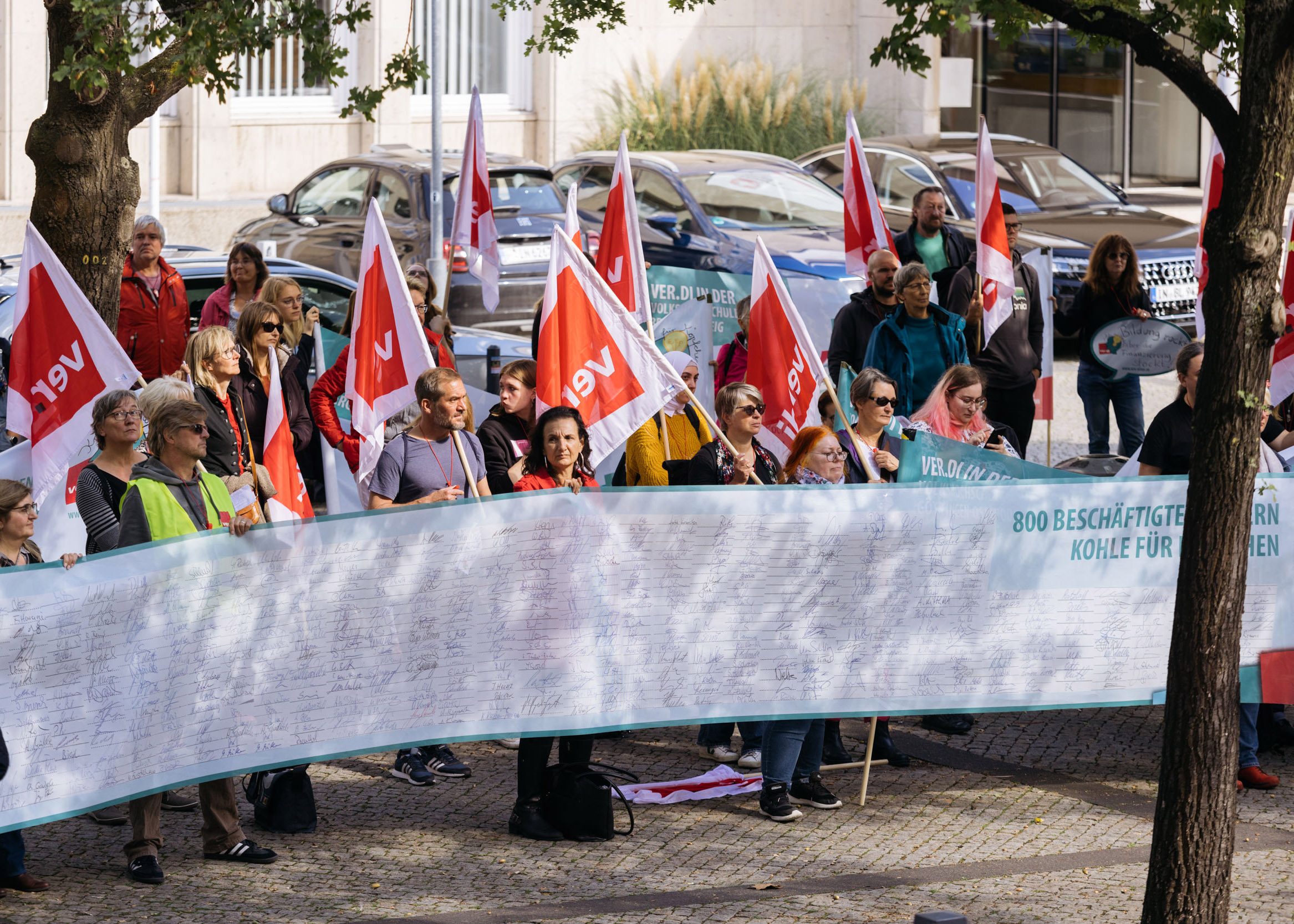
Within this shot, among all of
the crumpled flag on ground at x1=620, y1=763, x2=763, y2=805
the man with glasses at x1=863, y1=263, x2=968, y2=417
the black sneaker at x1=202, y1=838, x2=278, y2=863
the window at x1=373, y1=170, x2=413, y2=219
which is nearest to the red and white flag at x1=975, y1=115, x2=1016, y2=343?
the man with glasses at x1=863, y1=263, x2=968, y2=417

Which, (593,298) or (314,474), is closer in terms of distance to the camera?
(593,298)

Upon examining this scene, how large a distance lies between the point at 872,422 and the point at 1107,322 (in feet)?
14.4

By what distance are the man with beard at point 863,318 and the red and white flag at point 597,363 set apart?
10.4 ft

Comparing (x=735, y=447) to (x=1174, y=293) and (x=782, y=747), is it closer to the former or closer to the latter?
(x=782, y=747)

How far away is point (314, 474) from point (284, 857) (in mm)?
3363

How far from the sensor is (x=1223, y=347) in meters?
5.41

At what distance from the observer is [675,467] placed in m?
8.05

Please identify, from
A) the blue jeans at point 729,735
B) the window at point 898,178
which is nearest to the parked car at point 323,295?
the blue jeans at point 729,735

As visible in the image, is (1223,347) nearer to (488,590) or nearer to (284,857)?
(488,590)

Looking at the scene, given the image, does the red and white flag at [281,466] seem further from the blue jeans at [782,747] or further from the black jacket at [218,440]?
the blue jeans at [782,747]

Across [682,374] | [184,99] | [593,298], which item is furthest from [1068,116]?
[593,298]

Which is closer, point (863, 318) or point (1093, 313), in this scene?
point (863, 318)

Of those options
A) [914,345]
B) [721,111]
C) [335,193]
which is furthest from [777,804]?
[721,111]

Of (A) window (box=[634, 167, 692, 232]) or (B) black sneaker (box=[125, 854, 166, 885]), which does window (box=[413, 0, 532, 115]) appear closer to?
(A) window (box=[634, 167, 692, 232])
